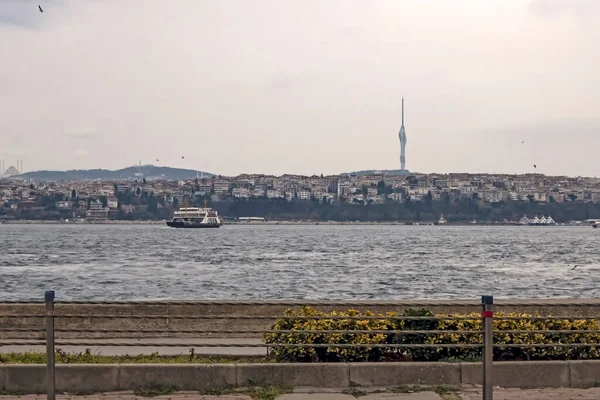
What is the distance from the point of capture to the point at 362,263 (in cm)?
8375

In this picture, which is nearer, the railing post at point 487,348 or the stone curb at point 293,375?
the railing post at point 487,348

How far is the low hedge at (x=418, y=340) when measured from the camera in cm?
1227

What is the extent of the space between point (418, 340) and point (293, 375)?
1.99 meters

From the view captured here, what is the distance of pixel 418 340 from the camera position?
12.6 meters

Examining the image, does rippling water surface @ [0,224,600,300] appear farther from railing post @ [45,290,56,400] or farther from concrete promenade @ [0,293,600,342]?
railing post @ [45,290,56,400]

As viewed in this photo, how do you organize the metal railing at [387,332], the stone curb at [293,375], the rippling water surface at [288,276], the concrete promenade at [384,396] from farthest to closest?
the rippling water surface at [288,276], the stone curb at [293,375], the concrete promenade at [384,396], the metal railing at [387,332]

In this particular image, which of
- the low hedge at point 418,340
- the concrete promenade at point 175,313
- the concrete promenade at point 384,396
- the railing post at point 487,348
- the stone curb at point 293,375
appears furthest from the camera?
the concrete promenade at point 175,313

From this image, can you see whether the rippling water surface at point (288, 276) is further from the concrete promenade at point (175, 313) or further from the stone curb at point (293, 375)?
the stone curb at point (293, 375)

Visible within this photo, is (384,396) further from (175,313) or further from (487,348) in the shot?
(175,313)

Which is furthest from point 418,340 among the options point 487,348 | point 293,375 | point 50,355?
point 50,355

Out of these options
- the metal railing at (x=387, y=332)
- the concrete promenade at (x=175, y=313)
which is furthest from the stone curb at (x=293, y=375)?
the concrete promenade at (x=175, y=313)

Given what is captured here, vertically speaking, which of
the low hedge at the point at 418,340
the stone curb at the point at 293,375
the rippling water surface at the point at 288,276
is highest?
the low hedge at the point at 418,340

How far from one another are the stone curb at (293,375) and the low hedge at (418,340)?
1.39 ft

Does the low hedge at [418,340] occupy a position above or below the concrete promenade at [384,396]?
above
